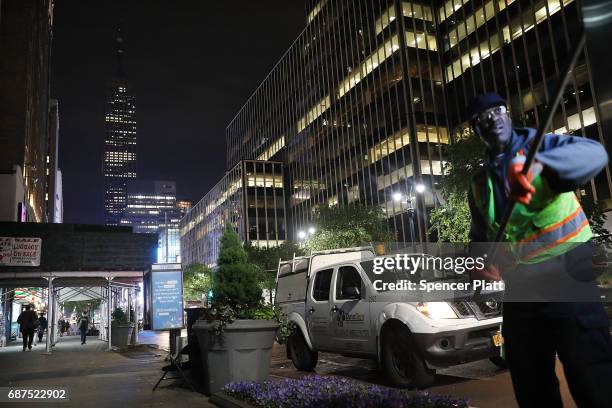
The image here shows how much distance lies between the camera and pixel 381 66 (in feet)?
199

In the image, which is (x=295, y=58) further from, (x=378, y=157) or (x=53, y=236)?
(x=53, y=236)

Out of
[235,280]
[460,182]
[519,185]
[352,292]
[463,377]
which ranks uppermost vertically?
[460,182]

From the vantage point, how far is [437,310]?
7320mm

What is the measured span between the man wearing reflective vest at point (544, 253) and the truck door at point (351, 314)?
592 centimetres

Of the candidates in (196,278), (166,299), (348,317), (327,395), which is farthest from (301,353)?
(196,278)

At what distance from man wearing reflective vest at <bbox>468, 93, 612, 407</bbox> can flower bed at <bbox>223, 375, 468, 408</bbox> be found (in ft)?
7.98

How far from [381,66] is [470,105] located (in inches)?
2393

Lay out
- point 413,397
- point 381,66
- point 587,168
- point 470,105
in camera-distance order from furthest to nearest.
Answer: point 381,66 < point 413,397 < point 470,105 < point 587,168

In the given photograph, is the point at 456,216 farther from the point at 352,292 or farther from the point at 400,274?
the point at 352,292

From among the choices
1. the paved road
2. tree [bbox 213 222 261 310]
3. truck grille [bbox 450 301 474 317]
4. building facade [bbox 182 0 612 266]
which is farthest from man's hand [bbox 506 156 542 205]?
building facade [bbox 182 0 612 266]

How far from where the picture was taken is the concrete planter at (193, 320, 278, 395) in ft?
24.1

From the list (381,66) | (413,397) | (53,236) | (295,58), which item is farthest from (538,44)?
(295,58)

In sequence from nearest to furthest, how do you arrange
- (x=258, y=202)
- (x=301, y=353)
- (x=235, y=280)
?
(x=235, y=280), (x=301, y=353), (x=258, y=202)

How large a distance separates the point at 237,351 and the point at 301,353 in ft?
10.2
